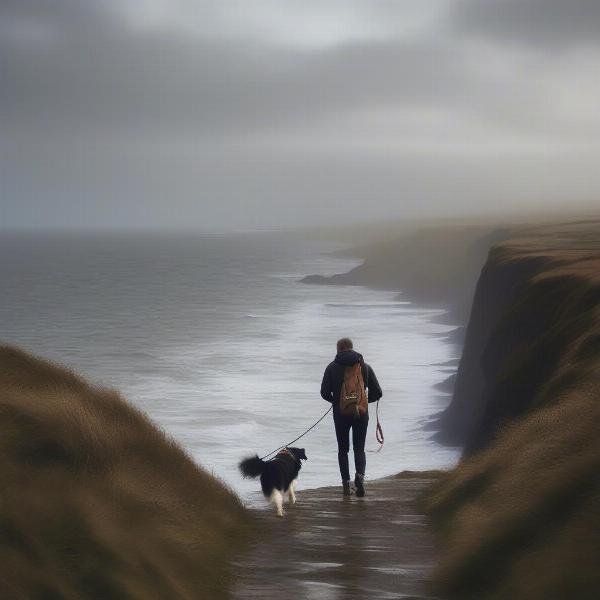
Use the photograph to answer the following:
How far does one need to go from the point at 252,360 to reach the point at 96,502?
93126 mm

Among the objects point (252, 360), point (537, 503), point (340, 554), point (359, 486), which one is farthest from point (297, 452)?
point (252, 360)

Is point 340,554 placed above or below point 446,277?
below

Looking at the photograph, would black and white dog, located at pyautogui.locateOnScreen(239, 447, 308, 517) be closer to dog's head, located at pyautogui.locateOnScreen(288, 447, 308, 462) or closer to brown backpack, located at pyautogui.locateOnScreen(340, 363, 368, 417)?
dog's head, located at pyautogui.locateOnScreen(288, 447, 308, 462)

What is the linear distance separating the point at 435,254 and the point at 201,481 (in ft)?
610

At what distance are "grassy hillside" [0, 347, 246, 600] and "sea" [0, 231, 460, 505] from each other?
859 millimetres

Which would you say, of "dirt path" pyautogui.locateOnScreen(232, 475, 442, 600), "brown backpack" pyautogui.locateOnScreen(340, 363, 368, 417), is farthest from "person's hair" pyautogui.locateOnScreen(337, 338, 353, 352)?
"dirt path" pyautogui.locateOnScreen(232, 475, 442, 600)

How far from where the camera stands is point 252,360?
102438 millimetres

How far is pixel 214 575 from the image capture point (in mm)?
9500

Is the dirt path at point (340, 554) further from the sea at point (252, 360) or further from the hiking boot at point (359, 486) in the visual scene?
the sea at point (252, 360)

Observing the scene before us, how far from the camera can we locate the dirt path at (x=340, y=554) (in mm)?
9070

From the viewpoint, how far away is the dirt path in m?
9.07

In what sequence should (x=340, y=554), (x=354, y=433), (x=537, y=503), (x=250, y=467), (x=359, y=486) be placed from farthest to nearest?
(x=359, y=486) < (x=354, y=433) < (x=250, y=467) < (x=340, y=554) < (x=537, y=503)

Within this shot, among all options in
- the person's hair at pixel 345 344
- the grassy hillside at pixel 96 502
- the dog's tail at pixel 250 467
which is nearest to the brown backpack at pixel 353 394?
the person's hair at pixel 345 344

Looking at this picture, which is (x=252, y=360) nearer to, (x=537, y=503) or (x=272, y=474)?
(x=272, y=474)
